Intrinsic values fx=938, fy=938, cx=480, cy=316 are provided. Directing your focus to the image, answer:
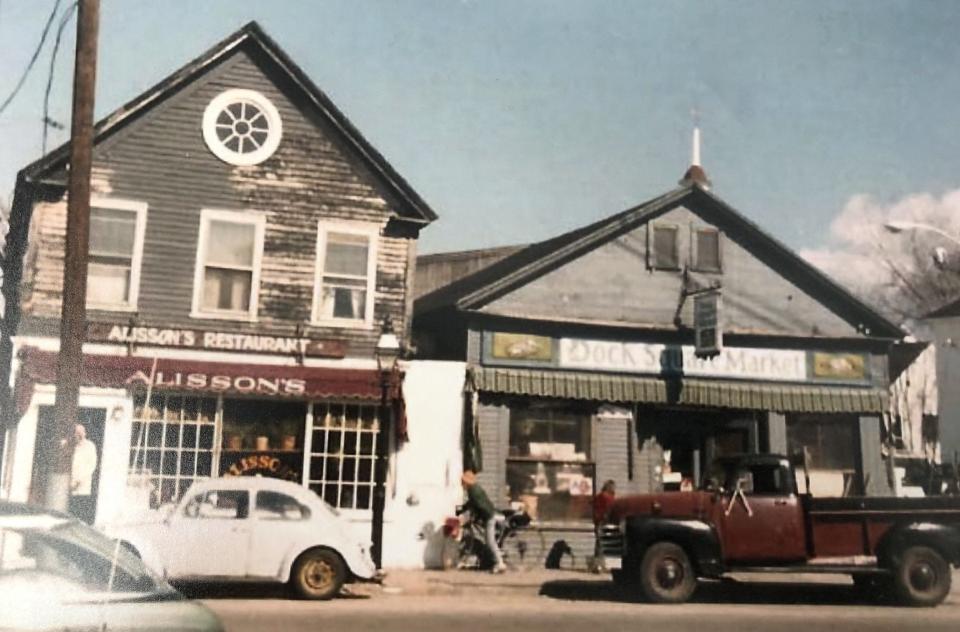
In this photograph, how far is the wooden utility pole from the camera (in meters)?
10.1

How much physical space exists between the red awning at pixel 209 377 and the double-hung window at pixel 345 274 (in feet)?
3.62

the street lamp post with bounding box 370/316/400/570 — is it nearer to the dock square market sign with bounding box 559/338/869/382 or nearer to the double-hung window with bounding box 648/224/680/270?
the dock square market sign with bounding box 559/338/869/382

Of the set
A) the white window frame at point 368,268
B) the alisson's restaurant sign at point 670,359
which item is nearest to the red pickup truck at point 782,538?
the alisson's restaurant sign at point 670,359

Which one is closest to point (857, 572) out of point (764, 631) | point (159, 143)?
point (764, 631)

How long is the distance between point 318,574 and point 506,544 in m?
5.56

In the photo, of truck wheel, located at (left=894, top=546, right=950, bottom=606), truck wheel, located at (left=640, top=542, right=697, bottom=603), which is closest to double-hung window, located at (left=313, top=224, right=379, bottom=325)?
truck wheel, located at (left=640, top=542, right=697, bottom=603)

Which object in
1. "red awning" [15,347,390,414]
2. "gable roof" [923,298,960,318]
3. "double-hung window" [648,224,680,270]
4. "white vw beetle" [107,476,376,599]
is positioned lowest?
"white vw beetle" [107,476,376,599]

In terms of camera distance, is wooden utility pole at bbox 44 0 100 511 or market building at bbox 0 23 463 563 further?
market building at bbox 0 23 463 563

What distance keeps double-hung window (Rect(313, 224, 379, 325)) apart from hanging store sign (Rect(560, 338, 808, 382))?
379cm

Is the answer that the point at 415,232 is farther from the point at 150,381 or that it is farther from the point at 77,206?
the point at 77,206

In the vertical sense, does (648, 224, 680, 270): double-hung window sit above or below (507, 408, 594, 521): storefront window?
above

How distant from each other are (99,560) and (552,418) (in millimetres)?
12556

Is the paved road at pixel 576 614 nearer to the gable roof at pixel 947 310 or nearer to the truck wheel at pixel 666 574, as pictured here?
the truck wheel at pixel 666 574

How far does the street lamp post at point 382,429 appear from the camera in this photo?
15117 millimetres
